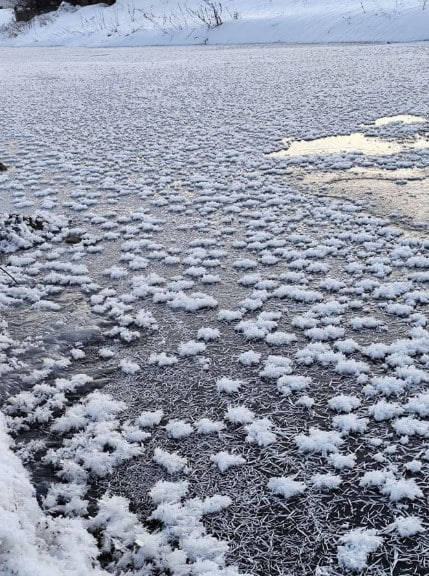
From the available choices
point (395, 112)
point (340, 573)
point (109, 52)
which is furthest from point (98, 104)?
point (109, 52)

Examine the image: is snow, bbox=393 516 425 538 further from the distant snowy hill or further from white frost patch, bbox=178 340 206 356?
the distant snowy hill

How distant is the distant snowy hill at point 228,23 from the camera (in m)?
21.2

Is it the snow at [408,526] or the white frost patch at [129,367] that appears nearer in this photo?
the snow at [408,526]

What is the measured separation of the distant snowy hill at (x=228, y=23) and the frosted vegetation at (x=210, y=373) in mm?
14972

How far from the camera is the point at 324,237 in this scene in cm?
564

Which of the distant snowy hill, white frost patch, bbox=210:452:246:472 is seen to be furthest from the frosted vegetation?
the distant snowy hill

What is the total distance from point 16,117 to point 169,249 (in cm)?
881

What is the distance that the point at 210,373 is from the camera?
146 inches

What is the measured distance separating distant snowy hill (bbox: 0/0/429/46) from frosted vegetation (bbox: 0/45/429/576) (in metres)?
15.0

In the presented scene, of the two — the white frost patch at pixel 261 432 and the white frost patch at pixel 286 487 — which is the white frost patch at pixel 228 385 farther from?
the white frost patch at pixel 286 487

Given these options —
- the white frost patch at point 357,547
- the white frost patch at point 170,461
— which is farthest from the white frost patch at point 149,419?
the white frost patch at point 357,547

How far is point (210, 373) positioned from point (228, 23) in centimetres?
2599

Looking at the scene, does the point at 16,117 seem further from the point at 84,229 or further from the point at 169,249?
the point at 169,249

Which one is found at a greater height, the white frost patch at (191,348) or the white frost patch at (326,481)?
the white frost patch at (191,348)
